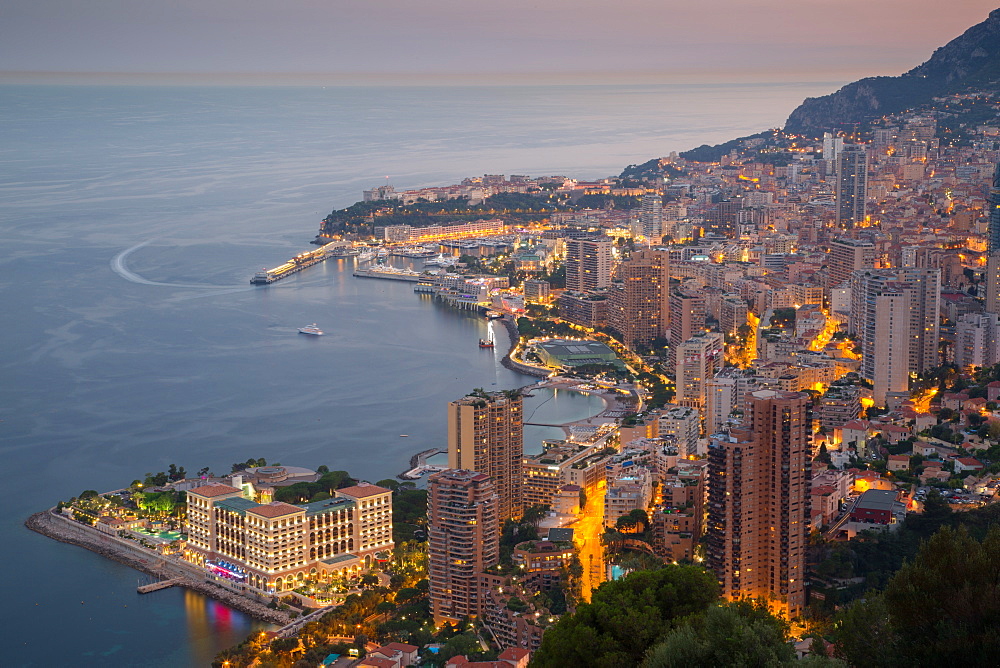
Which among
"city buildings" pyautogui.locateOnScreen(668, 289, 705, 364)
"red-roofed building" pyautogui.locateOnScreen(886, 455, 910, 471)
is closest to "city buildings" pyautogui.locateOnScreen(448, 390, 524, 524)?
"red-roofed building" pyautogui.locateOnScreen(886, 455, 910, 471)

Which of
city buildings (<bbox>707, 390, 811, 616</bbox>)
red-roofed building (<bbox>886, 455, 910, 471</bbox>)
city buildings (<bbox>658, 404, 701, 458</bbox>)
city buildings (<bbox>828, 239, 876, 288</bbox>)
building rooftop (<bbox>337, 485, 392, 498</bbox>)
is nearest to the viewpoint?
city buildings (<bbox>707, 390, 811, 616</bbox>)

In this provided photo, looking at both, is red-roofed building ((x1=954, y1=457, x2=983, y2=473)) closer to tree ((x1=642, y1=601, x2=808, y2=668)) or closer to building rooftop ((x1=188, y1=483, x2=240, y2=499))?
building rooftop ((x1=188, y1=483, x2=240, y2=499))

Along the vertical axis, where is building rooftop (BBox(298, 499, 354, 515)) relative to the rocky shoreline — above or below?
above

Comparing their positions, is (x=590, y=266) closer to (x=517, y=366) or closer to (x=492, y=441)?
(x=517, y=366)

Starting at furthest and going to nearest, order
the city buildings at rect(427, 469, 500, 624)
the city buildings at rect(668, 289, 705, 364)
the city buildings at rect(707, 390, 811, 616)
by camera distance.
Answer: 1. the city buildings at rect(668, 289, 705, 364)
2. the city buildings at rect(427, 469, 500, 624)
3. the city buildings at rect(707, 390, 811, 616)

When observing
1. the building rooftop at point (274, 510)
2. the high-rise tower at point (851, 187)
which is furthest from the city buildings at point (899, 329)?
the high-rise tower at point (851, 187)

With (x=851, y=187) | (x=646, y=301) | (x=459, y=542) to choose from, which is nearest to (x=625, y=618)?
(x=459, y=542)
